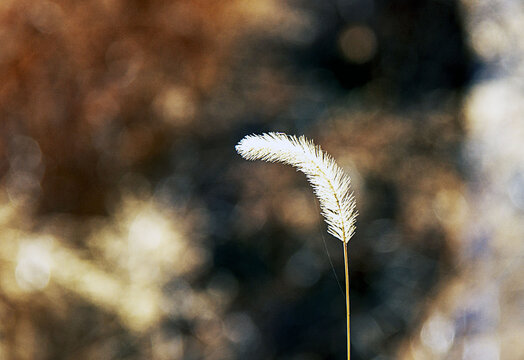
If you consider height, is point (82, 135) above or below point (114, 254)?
above

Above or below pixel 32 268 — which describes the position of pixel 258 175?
above

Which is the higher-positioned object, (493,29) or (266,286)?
(493,29)

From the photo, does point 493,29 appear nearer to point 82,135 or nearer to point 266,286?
point 266,286

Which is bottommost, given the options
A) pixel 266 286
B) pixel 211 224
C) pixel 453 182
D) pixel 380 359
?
pixel 380 359

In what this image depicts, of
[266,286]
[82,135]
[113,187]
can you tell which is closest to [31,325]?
[113,187]

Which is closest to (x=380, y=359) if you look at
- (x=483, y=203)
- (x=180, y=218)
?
(x=483, y=203)

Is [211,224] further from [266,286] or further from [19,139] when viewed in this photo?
[19,139]
